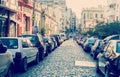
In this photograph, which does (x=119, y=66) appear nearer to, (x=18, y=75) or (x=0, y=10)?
(x=18, y=75)

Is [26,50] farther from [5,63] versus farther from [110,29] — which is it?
[110,29]

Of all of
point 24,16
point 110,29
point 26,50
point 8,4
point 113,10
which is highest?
point 113,10

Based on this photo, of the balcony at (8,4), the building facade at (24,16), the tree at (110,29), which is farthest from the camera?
the tree at (110,29)

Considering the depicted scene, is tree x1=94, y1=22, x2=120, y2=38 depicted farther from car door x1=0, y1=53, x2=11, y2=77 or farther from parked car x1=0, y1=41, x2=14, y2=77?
car door x1=0, y1=53, x2=11, y2=77

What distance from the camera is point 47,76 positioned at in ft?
45.7

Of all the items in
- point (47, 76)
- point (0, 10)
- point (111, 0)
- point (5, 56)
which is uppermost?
point (111, 0)

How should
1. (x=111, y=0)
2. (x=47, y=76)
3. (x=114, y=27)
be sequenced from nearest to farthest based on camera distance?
(x=47, y=76) → (x=114, y=27) → (x=111, y=0)

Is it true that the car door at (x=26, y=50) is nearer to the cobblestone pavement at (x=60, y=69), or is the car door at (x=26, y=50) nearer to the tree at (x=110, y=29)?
the cobblestone pavement at (x=60, y=69)

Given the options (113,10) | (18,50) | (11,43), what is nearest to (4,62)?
(18,50)

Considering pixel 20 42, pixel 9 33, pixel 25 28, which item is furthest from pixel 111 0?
pixel 20 42

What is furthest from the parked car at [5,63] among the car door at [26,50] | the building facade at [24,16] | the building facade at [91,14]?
the building facade at [91,14]

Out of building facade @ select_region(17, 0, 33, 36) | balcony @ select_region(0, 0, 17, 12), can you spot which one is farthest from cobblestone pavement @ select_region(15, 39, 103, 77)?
building facade @ select_region(17, 0, 33, 36)

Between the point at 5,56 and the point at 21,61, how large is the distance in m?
4.33

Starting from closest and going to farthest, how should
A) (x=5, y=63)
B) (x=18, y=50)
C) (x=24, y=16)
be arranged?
1. (x=5, y=63)
2. (x=18, y=50)
3. (x=24, y=16)
